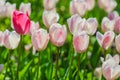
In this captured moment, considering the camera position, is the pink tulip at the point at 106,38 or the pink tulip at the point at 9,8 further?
the pink tulip at the point at 9,8

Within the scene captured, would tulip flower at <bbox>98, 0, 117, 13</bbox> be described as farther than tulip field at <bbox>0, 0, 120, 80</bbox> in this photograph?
Yes

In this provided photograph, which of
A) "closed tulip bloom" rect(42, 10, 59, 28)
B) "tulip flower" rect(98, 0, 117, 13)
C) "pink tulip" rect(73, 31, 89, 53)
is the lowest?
"tulip flower" rect(98, 0, 117, 13)

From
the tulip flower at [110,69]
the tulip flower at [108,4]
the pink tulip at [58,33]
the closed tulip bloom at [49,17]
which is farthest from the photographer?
the tulip flower at [108,4]

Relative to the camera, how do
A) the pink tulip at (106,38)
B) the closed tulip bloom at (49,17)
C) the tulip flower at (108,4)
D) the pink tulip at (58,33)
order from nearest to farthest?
the pink tulip at (58,33) < the pink tulip at (106,38) < the closed tulip bloom at (49,17) < the tulip flower at (108,4)

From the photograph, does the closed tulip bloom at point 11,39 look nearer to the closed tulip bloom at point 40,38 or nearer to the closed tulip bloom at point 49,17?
the closed tulip bloom at point 40,38

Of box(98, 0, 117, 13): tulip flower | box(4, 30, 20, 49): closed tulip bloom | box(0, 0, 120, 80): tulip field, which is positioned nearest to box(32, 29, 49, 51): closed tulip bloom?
box(0, 0, 120, 80): tulip field

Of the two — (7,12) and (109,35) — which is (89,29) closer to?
(109,35)

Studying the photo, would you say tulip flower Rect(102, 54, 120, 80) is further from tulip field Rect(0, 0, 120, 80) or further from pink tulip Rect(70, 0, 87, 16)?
pink tulip Rect(70, 0, 87, 16)

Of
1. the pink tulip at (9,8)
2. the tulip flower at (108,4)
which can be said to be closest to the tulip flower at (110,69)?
the pink tulip at (9,8)

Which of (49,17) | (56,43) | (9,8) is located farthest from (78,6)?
(56,43)

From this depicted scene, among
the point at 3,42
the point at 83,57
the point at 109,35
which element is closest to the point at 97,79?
the point at 83,57

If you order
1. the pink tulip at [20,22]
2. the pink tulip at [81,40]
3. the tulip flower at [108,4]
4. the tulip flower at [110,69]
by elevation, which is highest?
the pink tulip at [20,22]
